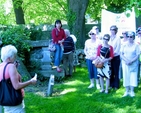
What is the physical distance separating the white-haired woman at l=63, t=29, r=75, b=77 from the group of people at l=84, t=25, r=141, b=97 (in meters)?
1.96

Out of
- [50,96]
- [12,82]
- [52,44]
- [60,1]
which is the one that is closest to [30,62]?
[52,44]

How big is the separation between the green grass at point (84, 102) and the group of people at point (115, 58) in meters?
0.26

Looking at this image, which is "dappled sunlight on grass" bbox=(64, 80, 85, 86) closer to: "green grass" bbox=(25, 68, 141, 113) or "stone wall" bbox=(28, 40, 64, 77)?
"stone wall" bbox=(28, 40, 64, 77)

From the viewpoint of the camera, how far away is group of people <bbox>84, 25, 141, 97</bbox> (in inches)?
279

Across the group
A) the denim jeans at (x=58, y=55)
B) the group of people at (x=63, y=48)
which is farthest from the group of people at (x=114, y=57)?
the denim jeans at (x=58, y=55)

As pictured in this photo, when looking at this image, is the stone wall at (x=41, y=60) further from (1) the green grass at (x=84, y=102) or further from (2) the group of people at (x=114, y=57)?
(2) the group of people at (x=114, y=57)

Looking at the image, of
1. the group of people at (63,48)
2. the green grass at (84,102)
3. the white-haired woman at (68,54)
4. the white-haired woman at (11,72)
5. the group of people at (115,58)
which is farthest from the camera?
the white-haired woman at (68,54)

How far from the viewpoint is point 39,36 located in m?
13.6

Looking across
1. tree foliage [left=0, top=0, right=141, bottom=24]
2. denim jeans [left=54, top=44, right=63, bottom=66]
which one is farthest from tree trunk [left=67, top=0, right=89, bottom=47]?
tree foliage [left=0, top=0, right=141, bottom=24]

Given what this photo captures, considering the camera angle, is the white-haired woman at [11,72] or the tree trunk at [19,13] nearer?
the white-haired woman at [11,72]

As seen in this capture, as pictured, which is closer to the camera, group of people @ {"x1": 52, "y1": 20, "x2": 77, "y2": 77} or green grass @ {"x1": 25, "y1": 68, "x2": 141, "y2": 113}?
green grass @ {"x1": 25, "y1": 68, "x2": 141, "y2": 113}

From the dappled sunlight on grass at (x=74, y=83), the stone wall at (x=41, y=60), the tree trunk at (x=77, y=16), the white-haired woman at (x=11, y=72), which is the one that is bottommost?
the dappled sunlight on grass at (x=74, y=83)

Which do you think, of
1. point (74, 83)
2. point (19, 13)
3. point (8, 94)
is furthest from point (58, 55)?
point (19, 13)

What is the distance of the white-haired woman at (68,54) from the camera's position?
33.0ft
